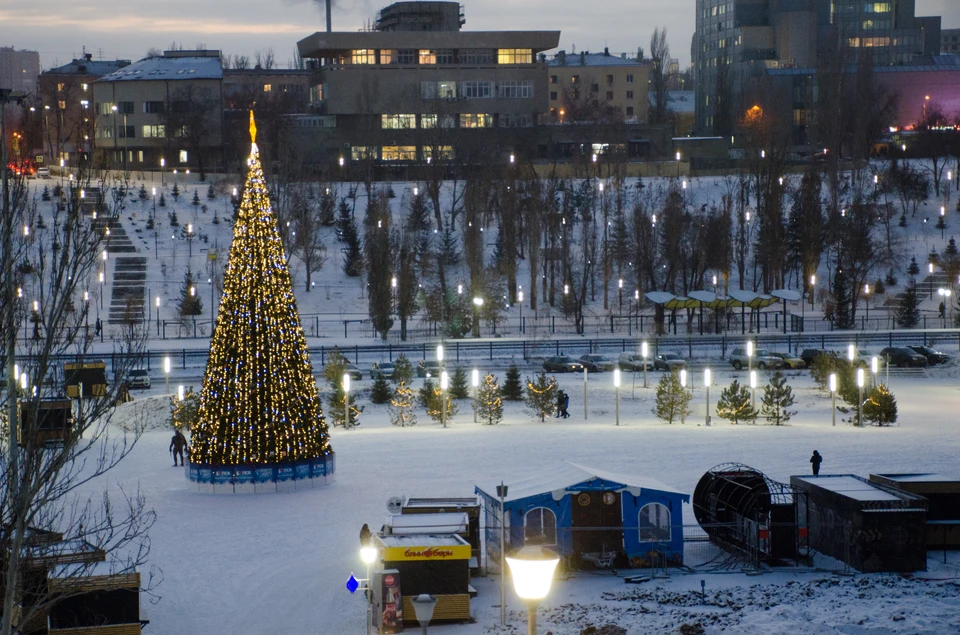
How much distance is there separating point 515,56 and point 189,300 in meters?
41.4

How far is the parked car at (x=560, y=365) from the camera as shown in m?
45.2

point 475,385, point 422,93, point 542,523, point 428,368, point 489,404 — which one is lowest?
point 542,523

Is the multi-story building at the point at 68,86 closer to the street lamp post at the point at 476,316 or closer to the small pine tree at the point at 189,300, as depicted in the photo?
the small pine tree at the point at 189,300

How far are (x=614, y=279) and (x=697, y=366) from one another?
21.5m

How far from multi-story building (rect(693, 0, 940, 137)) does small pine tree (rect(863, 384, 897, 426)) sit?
3176 inches

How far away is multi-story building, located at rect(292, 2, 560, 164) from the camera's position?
86062 mm

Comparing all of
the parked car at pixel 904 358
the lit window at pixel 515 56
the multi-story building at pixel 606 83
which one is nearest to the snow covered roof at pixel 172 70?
A: the lit window at pixel 515 56

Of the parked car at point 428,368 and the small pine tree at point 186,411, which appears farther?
Result: the parked car at point 428,368

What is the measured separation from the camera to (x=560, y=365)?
4516 centimetres

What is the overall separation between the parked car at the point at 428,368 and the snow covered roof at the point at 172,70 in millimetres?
54376

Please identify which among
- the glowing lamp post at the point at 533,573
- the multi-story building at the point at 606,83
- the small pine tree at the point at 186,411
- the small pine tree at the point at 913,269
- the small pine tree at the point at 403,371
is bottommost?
the small pine tree at the point at 186,411

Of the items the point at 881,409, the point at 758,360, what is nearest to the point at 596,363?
the point at 758,360

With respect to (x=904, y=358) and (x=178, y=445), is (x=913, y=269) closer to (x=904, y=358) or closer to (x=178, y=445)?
(x=904, y=358)

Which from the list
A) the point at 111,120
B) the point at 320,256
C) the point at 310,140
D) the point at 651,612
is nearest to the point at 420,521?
the point at 651,612
